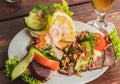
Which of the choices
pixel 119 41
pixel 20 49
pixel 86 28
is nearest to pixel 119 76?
pixel 119 41

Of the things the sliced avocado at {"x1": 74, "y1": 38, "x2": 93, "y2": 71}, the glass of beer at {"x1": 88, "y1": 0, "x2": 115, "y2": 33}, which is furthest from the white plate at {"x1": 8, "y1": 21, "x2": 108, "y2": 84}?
the glass of beer at {"x1": 88, "y1": 0, "x2": 115, "y2": 33}

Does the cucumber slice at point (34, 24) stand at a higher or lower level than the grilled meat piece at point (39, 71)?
higher

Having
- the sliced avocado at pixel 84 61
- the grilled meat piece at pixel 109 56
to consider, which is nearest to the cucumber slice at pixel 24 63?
the sliced avocado at pixel 84 61

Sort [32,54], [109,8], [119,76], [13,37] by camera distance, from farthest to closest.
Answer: [109,8], [13,37], [119,76], [32,54]

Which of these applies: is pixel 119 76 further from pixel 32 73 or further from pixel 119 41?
pixel 32 73

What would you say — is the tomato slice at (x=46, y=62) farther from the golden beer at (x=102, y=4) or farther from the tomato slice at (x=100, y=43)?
the golden beer at (x=102, y=4)

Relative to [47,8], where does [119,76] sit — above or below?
below

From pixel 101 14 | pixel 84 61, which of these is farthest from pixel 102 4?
pixel 84 61
